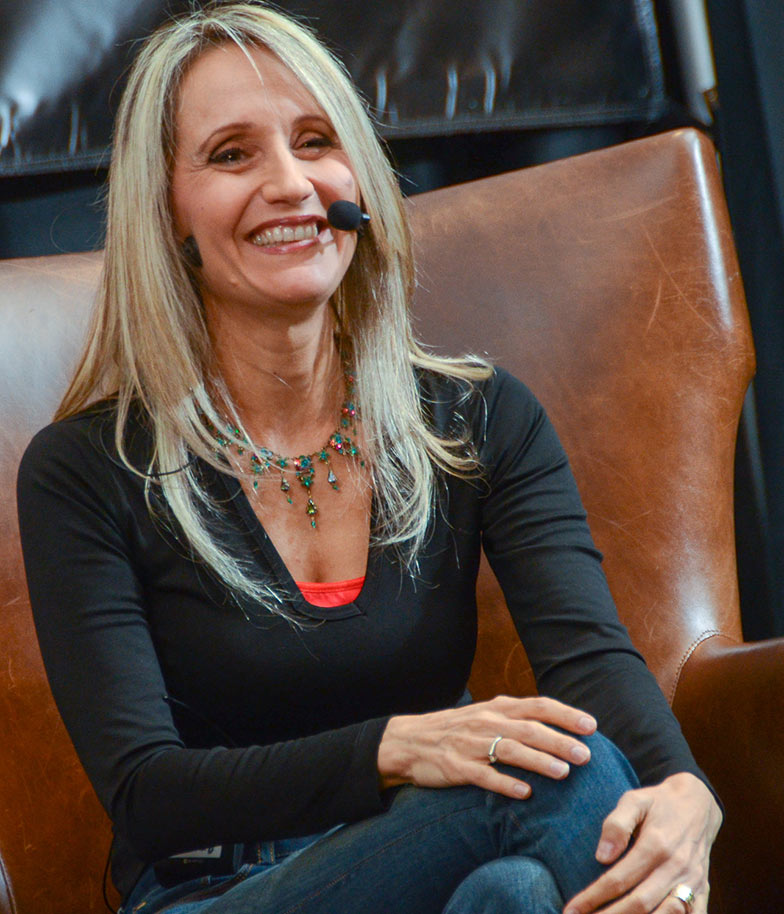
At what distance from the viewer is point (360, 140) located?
112 centimetres

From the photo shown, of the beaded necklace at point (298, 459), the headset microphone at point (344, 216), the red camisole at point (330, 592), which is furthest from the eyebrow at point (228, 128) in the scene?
the red camisole at point (330, 592)

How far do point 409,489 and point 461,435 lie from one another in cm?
9

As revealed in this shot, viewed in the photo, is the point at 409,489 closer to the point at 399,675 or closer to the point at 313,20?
the point at 399,675

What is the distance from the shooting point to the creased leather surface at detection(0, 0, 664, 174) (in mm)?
1450

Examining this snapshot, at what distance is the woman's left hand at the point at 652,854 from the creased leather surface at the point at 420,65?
0.98m

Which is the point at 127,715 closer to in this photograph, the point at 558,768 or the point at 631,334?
the point at 558,768

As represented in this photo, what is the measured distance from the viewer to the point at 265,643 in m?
1.01

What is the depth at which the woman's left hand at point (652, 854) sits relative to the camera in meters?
0.78

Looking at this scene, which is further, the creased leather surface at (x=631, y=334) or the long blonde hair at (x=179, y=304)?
the creased leather surface at (x=631, y=334)

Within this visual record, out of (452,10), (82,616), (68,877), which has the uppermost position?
(452,10)

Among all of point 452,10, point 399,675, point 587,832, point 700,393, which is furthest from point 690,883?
point 452,10

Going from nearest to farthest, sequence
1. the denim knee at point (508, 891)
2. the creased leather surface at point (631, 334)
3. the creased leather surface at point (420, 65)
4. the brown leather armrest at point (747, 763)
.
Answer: the denim knee at point (508, 891) < the brown leather armrest at point (747, 763) < the creased leather surface at point (631, 334) < the creased leather surface at point (420, 65)

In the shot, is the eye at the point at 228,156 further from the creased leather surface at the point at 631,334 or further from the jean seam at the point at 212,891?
Result: the jean seam at the point at 212,891

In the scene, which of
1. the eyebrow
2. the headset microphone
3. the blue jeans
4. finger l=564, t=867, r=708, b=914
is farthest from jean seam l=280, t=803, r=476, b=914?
the eyebrow
